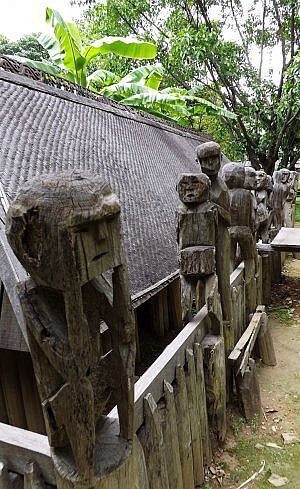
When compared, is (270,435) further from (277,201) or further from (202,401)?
(277,201)

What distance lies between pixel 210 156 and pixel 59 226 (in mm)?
2174

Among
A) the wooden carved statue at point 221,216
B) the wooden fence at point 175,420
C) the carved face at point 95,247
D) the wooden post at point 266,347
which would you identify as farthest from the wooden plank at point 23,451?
the wooden post at point 266,347

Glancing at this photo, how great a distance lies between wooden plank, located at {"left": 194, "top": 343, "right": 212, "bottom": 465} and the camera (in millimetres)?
2523

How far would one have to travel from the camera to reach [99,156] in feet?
11.5

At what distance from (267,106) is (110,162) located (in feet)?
29.4

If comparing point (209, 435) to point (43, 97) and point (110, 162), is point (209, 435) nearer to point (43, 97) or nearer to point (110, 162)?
point (110, 162)

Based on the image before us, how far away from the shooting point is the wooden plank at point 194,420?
2.39 meters

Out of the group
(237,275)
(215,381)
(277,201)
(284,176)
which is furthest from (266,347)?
(284,176)

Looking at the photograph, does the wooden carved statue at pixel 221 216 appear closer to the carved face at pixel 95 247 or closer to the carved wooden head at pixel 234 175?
the carved wooden head at pixel 234 175

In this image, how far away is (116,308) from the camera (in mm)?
1369

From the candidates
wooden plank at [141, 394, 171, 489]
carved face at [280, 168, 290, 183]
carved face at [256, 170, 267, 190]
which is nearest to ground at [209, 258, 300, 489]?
wooden plank at [141, 394, 171, 489]

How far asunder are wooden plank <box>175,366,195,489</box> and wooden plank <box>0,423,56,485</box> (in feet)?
2.97

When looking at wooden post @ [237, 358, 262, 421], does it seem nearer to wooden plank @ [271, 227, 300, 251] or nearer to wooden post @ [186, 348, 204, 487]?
wooden post @ [186, 348, 204, 487]

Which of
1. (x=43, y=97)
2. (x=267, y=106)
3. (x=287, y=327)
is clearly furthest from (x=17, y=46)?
(x=287, y=327)
